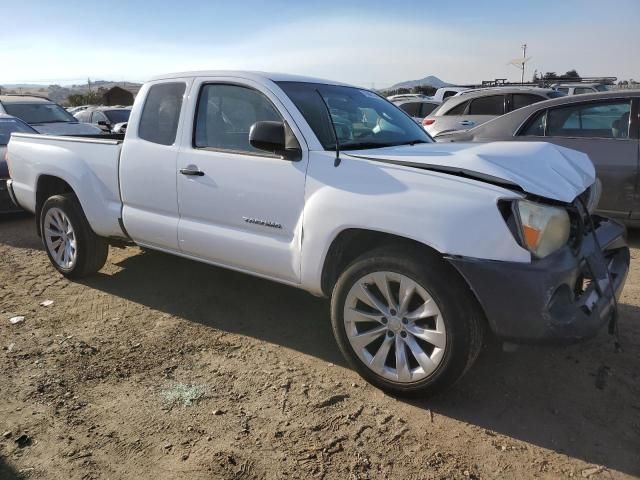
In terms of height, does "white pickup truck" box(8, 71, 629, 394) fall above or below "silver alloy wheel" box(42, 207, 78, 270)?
above

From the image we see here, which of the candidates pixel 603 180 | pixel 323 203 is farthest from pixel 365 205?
pixel 603 180

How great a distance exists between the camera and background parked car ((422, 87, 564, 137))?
964cm

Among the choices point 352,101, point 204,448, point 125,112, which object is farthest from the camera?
point 125,112

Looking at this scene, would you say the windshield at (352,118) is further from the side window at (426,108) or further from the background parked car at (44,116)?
the side window at (426,108)

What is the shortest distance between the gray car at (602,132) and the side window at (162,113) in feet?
11.8

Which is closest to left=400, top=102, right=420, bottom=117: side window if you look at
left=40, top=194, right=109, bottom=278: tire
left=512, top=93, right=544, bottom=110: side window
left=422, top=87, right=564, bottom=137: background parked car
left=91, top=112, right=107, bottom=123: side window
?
left=422, top=87, right=564, bottom=137: background parked car

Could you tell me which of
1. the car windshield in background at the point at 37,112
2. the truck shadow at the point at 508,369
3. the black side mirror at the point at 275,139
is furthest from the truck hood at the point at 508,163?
the car windshield in background at the point at 37,112

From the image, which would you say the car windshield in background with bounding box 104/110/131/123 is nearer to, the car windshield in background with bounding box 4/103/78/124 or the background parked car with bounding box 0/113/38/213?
the car windshield in background with bounding box 4/103/78/124

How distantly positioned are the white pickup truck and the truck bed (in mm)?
21

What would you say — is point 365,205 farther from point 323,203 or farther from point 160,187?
point 160,187

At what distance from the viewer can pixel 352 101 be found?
405 centimetres

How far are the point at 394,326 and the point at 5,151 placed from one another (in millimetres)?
7434

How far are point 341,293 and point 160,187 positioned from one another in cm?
174

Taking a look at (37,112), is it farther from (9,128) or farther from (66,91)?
(66,91)
